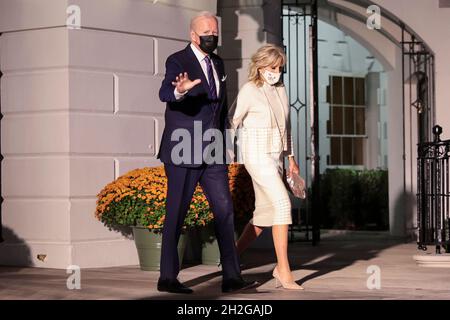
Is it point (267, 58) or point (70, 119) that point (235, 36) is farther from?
point (267, 58)

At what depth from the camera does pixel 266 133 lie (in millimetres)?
8750

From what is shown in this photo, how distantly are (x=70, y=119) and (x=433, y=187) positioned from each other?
4636mm

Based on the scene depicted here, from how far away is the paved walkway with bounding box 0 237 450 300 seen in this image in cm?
832

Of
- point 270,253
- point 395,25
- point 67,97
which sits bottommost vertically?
point 270,253

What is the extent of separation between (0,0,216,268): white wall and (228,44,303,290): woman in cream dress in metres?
2.44

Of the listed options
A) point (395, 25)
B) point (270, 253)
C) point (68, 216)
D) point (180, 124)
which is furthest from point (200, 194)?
point (395, 25)

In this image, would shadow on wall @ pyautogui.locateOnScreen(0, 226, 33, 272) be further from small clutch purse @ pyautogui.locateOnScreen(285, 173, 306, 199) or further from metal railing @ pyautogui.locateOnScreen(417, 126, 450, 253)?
metal railing @ pyautogui.locateOnScreen(417, 126, 450, 253)

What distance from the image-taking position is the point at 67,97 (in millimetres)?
10672

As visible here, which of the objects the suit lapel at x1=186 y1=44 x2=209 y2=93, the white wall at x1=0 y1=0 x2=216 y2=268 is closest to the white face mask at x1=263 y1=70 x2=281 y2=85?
the suit lapel at x1=186 y1=44 x2=209 y2=93

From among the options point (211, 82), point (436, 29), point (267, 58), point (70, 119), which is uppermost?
point (436, 29)

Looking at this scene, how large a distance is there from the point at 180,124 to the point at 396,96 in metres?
9.69

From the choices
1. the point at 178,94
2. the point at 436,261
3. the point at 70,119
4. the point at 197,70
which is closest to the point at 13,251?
the point at 70,119

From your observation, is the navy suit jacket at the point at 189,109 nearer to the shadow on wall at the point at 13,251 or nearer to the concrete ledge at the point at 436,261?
the shadow on wall at the point at 13,251

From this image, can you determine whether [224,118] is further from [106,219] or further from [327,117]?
[327,117]
